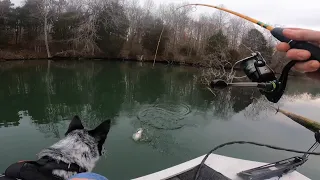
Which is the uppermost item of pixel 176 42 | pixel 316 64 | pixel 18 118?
pixel 176 42

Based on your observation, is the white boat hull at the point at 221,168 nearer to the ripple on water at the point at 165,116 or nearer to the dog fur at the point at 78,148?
the dog fur at the point at 78,148

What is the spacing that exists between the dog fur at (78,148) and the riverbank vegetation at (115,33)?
85.6ft

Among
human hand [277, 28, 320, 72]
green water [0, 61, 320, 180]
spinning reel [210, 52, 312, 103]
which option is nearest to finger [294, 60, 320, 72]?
human hand [277, 28, 320, 72]

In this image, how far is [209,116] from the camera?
1317cm

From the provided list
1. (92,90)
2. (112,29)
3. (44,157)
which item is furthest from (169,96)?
(112,29)

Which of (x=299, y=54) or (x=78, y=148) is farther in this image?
(x=78, y=148)

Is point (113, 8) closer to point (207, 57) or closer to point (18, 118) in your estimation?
point (207, 57)

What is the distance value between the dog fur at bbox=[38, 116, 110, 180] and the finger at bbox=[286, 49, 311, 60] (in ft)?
6.49

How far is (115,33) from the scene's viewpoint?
35156 mm

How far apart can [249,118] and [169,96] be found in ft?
19.6

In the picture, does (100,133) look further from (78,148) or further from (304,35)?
(304,35)

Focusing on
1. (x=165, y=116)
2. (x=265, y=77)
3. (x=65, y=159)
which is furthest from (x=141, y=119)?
(x=265, y=77)

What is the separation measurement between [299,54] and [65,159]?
210cm

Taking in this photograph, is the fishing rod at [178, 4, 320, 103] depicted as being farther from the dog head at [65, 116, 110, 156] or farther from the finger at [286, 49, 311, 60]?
the dog head at [65, 116, 110, 156]
